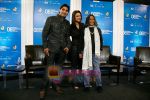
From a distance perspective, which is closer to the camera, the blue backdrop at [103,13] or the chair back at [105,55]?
the chair back at [105,55]

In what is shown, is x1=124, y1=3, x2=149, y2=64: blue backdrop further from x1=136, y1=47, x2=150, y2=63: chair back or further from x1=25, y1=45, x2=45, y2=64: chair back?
x1=25, y1=45, x2=45, y2=64: chair back

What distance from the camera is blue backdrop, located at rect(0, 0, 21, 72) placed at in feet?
18.6

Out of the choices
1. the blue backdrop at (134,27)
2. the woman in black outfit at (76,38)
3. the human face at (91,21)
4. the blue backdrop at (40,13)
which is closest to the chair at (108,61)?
the woman in black outfit at (76,38)

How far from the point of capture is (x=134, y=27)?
6859mm

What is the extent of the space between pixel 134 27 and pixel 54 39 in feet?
11.9

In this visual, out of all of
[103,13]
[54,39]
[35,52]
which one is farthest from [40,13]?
[54,39]

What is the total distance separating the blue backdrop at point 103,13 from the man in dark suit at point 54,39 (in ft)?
8.23

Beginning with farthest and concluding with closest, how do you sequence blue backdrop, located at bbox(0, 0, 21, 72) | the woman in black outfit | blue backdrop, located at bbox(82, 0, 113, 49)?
blue backdrop, located at bbox(82, 0, 113, 49), blue backdrop, located at bbox(0, 0, 21, 72), the woman in black outfit

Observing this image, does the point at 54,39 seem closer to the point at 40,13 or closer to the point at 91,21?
the point at 91,21

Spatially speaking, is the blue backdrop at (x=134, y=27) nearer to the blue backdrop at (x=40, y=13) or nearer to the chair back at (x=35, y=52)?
the blue backdrop at (x=40, y=13)

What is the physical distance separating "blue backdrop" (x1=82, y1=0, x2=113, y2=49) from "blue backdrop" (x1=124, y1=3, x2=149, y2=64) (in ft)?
1.54

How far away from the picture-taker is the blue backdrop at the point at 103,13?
6.46 meters

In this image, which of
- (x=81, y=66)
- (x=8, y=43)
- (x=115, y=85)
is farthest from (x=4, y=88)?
(x=115, y=85)

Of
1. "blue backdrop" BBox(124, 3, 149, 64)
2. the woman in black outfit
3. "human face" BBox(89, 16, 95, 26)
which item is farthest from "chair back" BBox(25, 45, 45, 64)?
"blue backdrop" BBox(124, 3, 149, 64)
